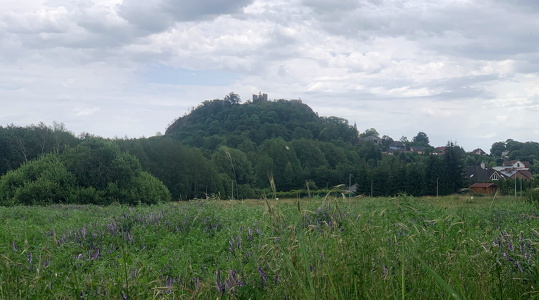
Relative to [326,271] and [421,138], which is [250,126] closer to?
[421,138]

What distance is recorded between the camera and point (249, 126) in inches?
2872

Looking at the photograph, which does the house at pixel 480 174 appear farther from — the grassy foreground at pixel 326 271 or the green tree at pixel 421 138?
the grassy foreground at pixel 326 271

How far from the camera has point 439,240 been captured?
3451 millimetres

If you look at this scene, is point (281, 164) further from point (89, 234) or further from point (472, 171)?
point (89, 234)

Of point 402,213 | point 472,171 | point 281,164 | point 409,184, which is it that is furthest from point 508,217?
point 472,171

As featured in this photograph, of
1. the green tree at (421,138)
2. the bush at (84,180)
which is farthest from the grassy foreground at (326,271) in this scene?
the green tree at (421,138)

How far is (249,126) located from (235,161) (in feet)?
185

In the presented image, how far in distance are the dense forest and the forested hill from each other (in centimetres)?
24

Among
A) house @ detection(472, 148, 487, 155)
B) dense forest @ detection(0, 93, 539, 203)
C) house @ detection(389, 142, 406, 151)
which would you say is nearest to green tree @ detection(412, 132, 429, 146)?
house @ detection(389, 142, 406, 151)

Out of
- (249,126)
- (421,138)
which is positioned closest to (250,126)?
(249,126)

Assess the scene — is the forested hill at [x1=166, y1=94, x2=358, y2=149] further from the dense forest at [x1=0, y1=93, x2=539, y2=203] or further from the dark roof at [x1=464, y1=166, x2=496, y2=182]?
the dark roof at [x1=464, y1=166, x2=496, y2=182]

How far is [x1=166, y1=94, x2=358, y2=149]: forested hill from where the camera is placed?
210 feet

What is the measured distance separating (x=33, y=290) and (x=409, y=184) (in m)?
47.9

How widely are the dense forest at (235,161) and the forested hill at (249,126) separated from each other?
0.24 metres
